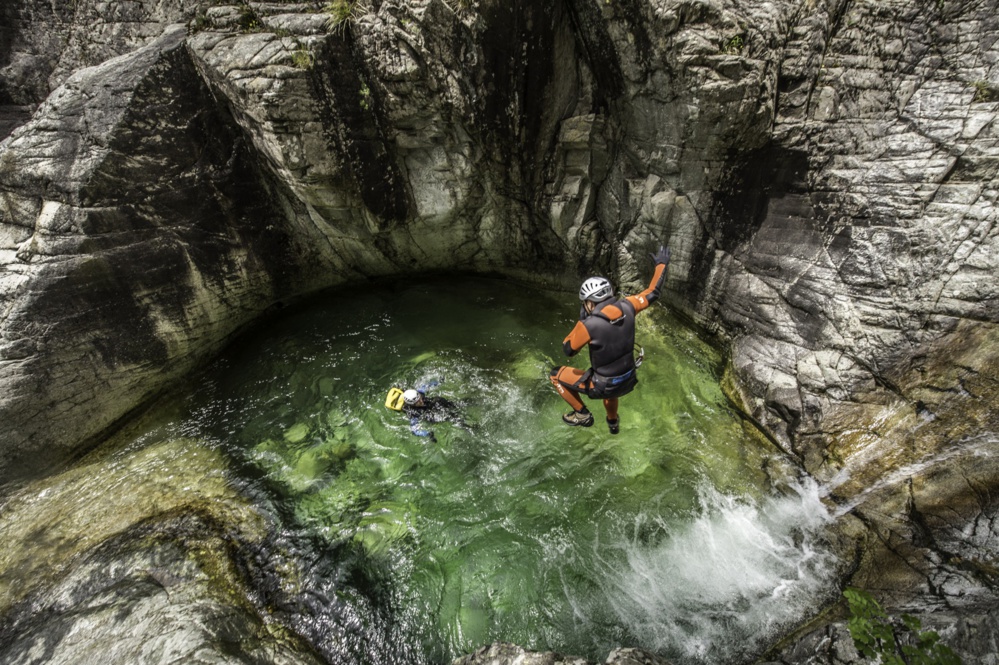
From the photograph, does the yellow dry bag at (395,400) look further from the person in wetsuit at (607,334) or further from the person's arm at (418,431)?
the person in wetsuit at (607,334)

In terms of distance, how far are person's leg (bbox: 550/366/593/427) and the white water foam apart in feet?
5.91

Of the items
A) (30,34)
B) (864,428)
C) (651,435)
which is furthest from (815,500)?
(30,34)

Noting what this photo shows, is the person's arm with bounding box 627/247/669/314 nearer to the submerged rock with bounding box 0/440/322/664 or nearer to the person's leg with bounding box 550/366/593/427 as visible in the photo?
the person's leg with bounding box 550/366/593/427

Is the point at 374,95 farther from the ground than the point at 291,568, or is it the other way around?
the point at 374,95

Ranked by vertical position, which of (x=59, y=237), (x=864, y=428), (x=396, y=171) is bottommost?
(x=864, y=428)

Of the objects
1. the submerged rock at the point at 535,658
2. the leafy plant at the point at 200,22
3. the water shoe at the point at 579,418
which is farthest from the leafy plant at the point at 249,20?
the submerged rock at the point at 535,658

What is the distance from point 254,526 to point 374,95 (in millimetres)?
6929

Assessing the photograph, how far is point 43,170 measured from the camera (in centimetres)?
628

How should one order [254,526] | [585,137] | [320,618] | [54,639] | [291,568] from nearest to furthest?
[54,639] < [320,618] < [291,568] < [254,526] < [585,137]

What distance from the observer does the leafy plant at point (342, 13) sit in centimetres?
627

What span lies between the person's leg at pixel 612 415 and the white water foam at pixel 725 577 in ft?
4.79

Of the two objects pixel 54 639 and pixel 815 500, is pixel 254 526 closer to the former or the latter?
pixel 54 639

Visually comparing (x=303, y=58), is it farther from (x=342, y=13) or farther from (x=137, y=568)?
(x=137, y=568)

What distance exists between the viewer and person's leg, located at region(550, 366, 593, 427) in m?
6.04
